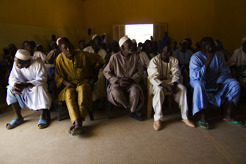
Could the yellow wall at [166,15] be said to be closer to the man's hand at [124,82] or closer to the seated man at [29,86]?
the man's hand at [124,82]

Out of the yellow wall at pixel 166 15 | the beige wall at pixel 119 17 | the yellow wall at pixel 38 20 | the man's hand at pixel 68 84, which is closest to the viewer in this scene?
the man's hand at pixel 68 84

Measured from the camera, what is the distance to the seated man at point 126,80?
3.05 meters

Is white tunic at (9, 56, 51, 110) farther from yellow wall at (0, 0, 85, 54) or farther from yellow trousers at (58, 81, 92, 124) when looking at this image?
yellow wall at (0, 0, 85, 54)

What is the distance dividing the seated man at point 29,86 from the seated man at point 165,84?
1.93 meters

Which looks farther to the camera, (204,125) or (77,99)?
(77,99)

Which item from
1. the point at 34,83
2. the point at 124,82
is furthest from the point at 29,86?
the point at 124,82

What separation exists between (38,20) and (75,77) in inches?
199

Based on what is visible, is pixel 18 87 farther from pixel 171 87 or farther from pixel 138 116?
pixel 171 87

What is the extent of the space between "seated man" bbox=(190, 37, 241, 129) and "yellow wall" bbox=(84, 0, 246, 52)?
6502mm

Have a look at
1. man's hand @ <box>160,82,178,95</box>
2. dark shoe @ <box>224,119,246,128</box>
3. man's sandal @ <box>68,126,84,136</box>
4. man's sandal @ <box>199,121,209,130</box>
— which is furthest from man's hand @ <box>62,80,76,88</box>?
dark shoe @ <box>224,119,246,128</box>

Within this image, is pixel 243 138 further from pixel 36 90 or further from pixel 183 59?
pixel 36 90

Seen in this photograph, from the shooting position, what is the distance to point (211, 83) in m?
3.17

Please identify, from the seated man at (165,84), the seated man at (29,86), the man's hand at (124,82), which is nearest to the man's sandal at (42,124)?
the seated man at (29,86)

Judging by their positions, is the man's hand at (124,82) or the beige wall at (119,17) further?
the beige wall at (119,17)
